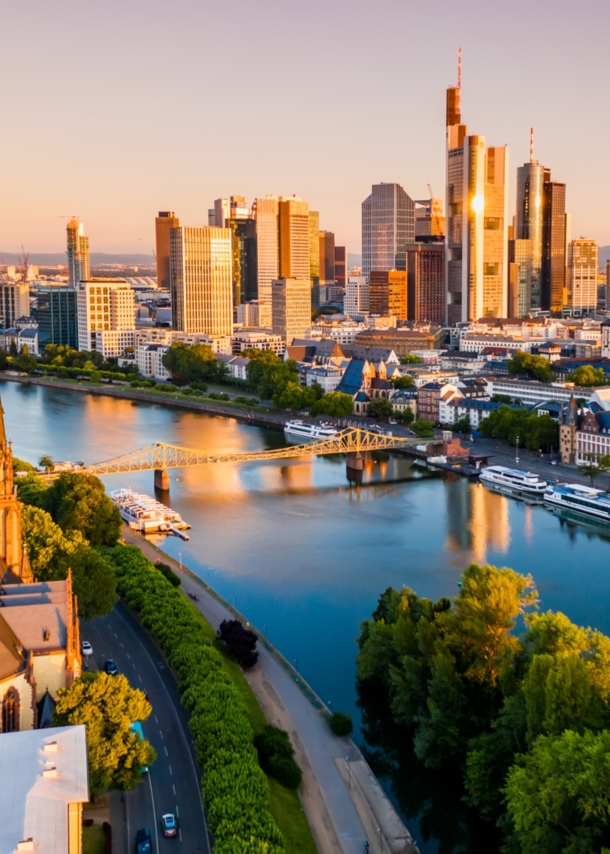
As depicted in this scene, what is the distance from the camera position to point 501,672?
39.2ft

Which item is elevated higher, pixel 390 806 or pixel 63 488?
pixel 63 488

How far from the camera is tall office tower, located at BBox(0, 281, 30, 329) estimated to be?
70.8 metres

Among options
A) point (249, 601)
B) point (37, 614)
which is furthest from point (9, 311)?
point (37, 614)

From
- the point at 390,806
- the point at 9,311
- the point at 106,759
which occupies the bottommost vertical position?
the point at 390,806

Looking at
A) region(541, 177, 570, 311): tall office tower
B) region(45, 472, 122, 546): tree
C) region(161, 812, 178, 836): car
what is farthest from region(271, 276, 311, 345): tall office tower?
region(161, 812, 178, 836): car

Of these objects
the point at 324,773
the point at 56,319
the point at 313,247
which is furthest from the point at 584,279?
the point at 324,773

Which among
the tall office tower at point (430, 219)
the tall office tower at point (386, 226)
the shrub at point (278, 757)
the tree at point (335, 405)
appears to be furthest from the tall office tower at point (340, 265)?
the shrub at point (278, 757)

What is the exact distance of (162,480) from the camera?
24781mm

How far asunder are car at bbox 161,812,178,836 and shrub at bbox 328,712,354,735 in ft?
8.94

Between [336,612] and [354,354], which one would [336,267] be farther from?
[336,612]

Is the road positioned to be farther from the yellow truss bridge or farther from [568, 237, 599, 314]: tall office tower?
[568, 237, 599, 314]: tall office tower

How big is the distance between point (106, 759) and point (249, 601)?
706cm

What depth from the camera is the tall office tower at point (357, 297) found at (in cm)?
8869

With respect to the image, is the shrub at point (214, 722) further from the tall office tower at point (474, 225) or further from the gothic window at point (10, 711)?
the tall office tower at point (474, 225)
